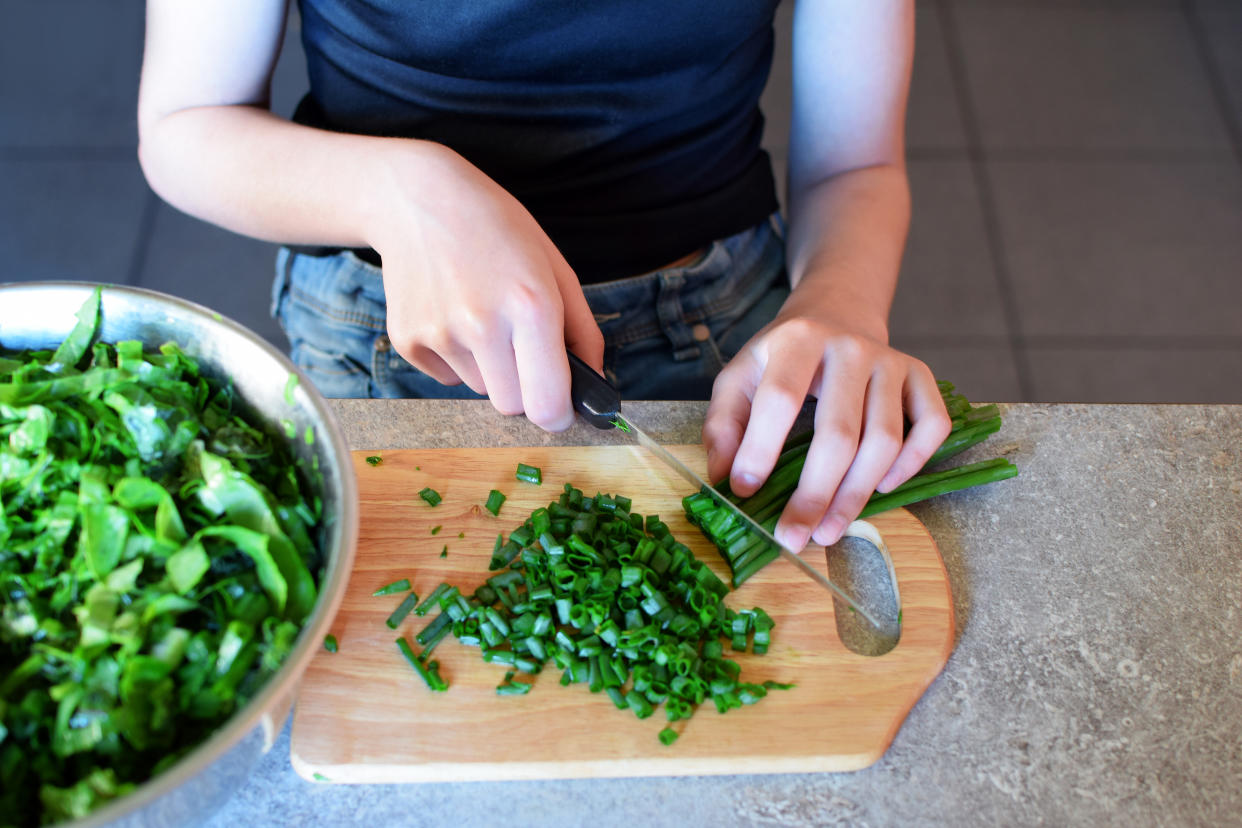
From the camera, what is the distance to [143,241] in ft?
7.61

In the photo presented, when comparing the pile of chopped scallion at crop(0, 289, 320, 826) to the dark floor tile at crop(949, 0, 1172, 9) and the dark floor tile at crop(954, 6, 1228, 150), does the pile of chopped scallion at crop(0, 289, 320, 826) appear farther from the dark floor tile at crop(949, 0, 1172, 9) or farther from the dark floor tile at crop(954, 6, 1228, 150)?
the dark floor tile at crop(949, 0, 1172, 9)

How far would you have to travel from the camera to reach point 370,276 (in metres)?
1.13

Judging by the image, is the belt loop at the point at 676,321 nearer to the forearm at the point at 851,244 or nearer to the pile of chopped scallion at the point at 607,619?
the forearm at the point at 851,244

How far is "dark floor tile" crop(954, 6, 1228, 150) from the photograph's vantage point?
2662 mm

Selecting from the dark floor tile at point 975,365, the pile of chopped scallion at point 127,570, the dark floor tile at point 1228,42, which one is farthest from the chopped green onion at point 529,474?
the dark floor tile at point 1228,42

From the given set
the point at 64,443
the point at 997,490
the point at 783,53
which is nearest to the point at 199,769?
the point at 64,443

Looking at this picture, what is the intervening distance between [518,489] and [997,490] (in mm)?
522

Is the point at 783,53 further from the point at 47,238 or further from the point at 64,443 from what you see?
the point at 64,443

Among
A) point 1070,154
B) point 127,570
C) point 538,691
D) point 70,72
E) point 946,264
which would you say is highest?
point 127,570

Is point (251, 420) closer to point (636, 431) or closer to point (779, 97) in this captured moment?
point (636, 431)

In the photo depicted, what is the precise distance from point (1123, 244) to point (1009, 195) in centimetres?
33

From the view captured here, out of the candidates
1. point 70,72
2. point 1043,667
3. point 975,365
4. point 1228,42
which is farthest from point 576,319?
point 1228,42

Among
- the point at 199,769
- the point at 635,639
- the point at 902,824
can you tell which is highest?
the point at 199,769

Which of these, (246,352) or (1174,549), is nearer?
(246,352)
